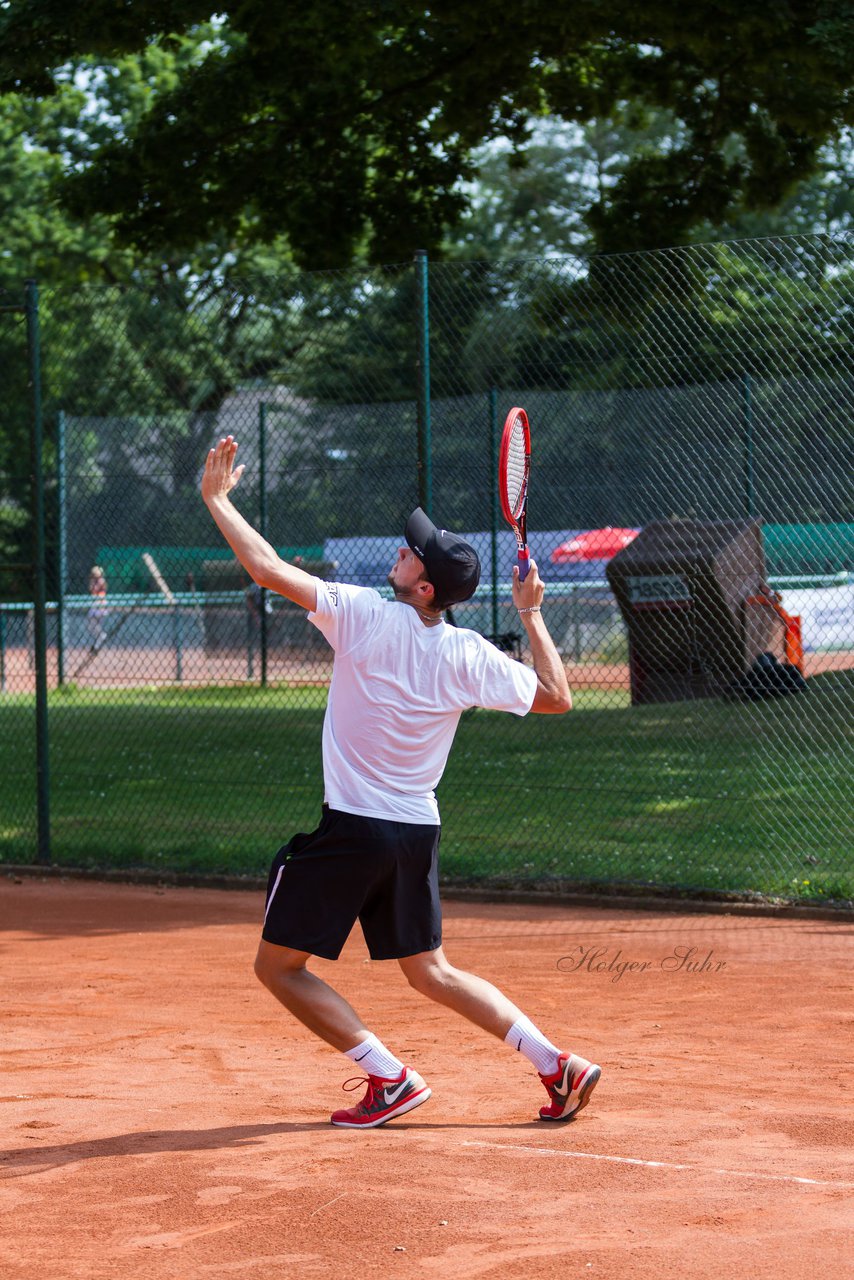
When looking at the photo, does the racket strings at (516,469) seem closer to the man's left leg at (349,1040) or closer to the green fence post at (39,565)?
the man's left leg at (349,1040)

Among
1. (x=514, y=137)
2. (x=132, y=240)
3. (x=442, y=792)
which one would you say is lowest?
(x=442, y=792)

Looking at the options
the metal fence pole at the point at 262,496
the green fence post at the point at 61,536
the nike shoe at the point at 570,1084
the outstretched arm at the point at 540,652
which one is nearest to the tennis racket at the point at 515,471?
the outstretched arm at the point at 540,652

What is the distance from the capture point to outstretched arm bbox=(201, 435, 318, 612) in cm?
437

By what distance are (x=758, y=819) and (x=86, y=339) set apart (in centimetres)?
566

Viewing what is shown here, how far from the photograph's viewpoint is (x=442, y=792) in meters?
10.4

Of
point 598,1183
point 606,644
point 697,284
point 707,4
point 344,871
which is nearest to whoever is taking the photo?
point 598,1183

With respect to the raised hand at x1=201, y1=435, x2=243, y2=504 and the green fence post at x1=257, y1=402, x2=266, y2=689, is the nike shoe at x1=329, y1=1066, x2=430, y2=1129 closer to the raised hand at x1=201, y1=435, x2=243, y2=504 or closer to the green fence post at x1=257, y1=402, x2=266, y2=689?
the raised hand at x1=201, y1=435, x2=243, y2=504

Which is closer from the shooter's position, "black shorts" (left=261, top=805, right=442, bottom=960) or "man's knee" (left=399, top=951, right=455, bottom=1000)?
"black shorts" (left=261, top=805, right=442, bottom=960)

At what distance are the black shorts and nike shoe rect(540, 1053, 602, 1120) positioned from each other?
1.78ft

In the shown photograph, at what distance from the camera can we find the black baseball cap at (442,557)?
461cm

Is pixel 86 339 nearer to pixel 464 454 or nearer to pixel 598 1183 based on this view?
pixel 464 454

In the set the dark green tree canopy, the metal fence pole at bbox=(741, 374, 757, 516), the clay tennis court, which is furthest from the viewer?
the dark green tree canopy

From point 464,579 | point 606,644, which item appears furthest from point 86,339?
point 464,579
